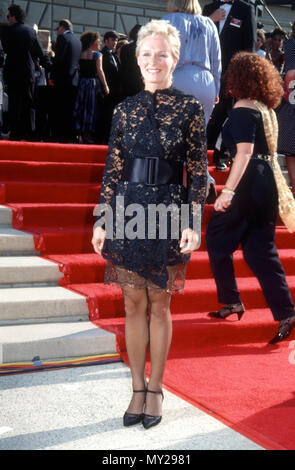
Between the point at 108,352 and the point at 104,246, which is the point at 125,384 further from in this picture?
the point at 104,246

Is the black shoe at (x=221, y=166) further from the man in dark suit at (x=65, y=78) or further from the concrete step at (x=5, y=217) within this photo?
the man in dark suit at (x=65, y=78)

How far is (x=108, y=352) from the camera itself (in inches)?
154

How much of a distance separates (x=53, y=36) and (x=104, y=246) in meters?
13.3

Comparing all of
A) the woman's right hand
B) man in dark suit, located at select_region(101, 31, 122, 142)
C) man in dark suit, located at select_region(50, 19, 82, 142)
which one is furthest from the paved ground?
man in dark suit, located at select_region(101, 31, 122, 142)

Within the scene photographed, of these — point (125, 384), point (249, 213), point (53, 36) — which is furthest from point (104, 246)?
point (53, 36)

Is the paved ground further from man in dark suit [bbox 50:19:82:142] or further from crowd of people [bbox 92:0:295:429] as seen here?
man in dark suit [bbox 50:19:82:142]

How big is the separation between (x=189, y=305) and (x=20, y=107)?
4.09 m

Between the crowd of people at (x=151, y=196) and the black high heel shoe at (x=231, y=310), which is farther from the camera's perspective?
the black high heel shoe at (x=231, y=310)

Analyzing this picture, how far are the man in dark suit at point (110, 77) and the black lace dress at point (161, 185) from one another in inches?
244

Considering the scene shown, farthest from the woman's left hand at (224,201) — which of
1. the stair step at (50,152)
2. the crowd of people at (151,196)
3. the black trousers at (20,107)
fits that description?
the black trousers at (20,107)

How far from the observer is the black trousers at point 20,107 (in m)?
7.65

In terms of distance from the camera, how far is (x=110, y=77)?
918cm

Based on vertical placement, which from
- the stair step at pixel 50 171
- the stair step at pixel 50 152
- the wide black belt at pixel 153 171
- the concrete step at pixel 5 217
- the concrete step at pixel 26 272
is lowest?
the concrete step at pixel 26 272

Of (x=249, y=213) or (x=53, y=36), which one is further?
(x=53, y=36)
